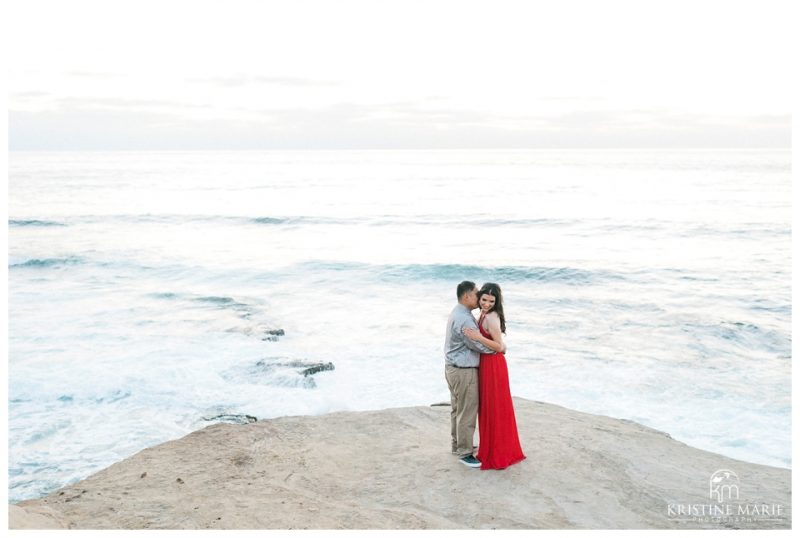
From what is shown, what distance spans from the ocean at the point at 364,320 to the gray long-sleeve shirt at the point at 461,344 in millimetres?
1328

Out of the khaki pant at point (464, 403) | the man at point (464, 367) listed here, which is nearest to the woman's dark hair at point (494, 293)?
the man at point (464, 367)

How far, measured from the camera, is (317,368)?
12.5 meters

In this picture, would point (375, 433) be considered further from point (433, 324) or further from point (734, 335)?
point (734, 335)

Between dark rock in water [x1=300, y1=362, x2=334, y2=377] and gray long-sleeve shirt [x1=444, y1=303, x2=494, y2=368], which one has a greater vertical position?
gray long-sleeve shirt [x1=444, y1=303, x2=494, y2=368]

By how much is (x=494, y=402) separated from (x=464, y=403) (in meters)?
0.33

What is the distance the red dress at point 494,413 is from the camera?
258 inches

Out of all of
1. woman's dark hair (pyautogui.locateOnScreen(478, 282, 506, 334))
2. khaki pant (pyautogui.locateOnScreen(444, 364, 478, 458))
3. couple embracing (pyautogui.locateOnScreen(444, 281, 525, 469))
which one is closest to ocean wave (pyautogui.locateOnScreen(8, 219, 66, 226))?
khaki pant (pyautogui.locateOnScreen(444, 364, 478, 458))

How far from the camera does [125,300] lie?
19250 millimetres

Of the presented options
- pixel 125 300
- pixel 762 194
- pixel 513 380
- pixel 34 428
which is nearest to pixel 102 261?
pixel 125 300

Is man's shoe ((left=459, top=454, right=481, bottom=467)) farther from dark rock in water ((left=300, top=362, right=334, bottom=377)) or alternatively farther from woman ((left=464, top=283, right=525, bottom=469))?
dark rock in water ((left=300, top=362, right=334, bottom=377))

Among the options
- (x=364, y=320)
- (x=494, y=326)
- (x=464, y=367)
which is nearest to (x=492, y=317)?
(x=494, y=326)

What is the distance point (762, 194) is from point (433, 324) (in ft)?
146

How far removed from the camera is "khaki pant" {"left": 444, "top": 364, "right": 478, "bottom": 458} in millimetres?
6625

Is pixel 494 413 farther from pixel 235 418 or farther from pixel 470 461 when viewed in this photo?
pixel 235 418
